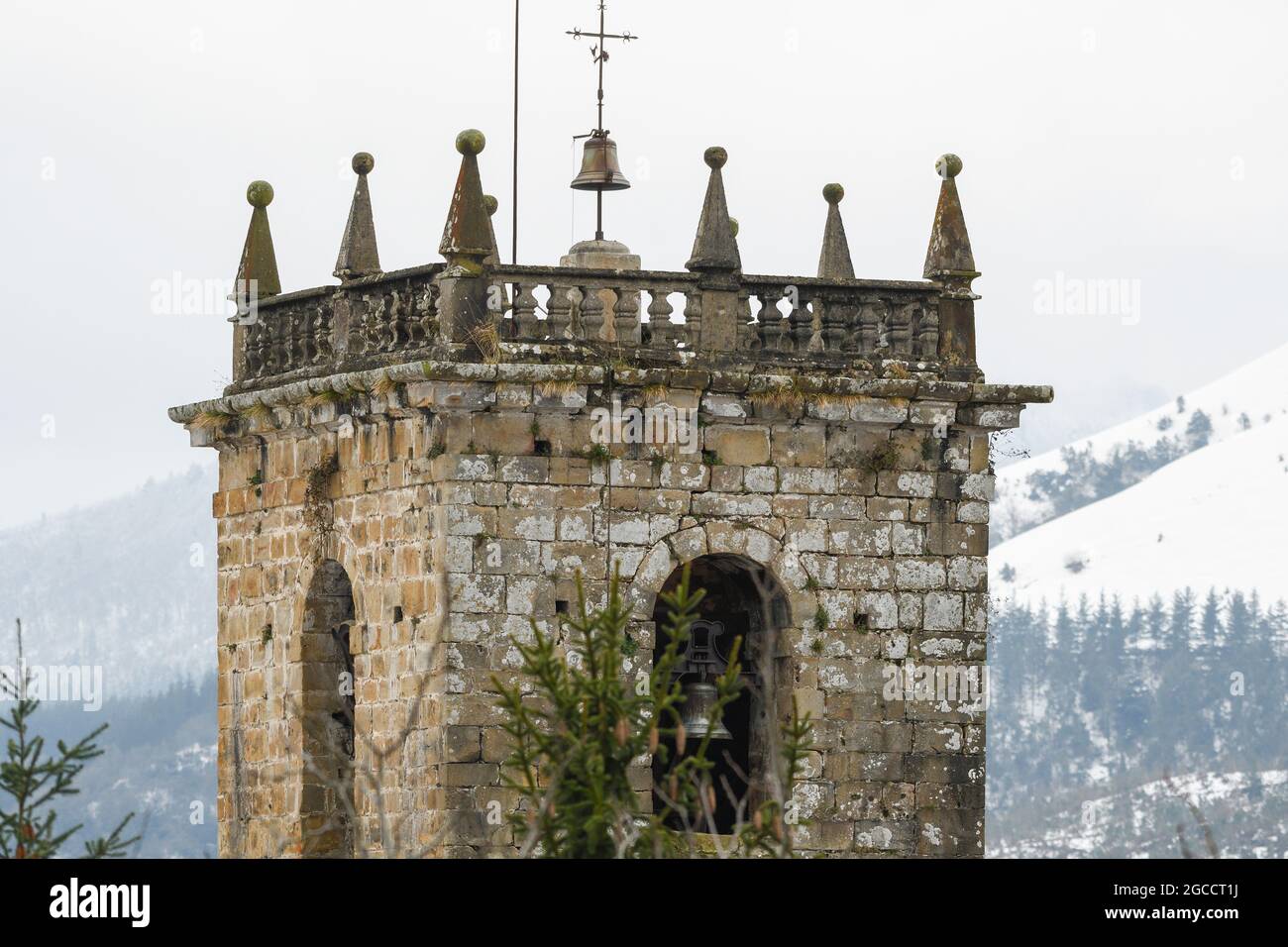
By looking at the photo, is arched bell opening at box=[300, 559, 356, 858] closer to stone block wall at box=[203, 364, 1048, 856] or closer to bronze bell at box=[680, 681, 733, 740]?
stone block wall at box=[203, 364, 1048, 856]

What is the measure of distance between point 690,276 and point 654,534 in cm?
162

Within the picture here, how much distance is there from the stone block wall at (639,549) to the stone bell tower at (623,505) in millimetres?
18

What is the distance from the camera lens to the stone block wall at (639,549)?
2202 cm

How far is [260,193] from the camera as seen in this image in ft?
81.2

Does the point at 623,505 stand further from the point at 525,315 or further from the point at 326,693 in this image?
the point at 326,693

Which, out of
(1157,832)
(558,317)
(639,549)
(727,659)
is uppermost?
(558,317)

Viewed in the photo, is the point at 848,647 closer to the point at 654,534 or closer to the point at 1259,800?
the point at 654,534

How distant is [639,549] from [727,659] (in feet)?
3.94

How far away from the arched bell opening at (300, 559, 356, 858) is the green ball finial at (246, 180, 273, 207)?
262cm

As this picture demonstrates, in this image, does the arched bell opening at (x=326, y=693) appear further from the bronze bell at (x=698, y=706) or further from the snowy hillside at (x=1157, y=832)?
the snowy hillside at (x=1157, y=832)

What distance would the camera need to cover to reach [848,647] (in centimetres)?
2291

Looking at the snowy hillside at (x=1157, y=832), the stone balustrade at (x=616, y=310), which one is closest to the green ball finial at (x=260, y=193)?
the stone balustrade at (x=616, y=310)

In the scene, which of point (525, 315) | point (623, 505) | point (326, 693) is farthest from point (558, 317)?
point (326, 693)
